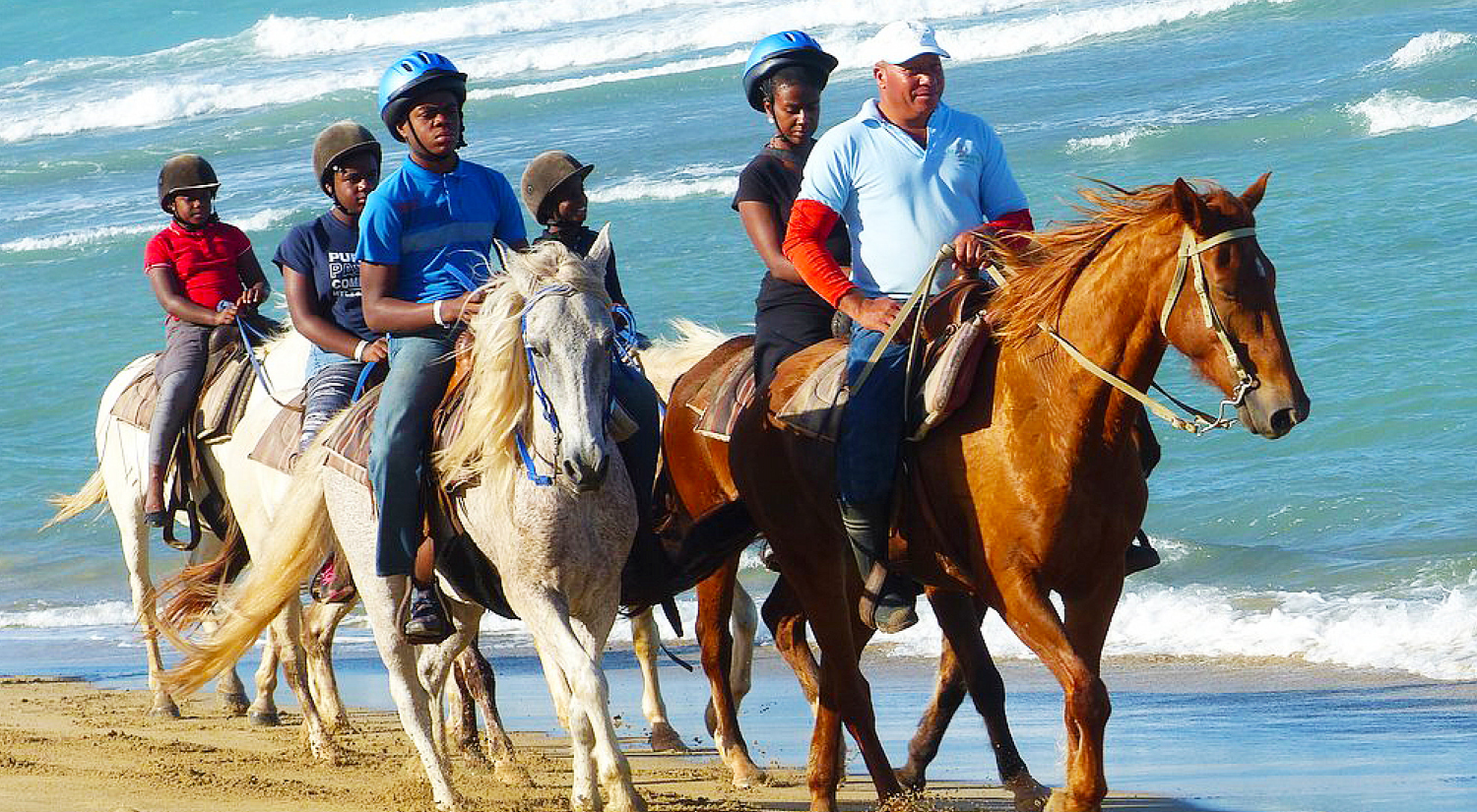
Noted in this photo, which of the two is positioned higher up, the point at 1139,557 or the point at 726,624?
the point at 1139,557

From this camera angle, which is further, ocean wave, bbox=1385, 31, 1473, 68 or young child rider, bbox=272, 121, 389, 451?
ocean wave, bbox=1385, 31, 1473, 68

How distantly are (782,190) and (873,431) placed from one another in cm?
133

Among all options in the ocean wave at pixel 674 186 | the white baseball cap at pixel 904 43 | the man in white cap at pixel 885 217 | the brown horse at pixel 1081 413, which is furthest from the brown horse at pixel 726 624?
the ocean wave at pixel 674 186

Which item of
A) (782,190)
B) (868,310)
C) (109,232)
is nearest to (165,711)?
(782,190)

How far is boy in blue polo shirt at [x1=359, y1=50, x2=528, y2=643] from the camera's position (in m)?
6.90

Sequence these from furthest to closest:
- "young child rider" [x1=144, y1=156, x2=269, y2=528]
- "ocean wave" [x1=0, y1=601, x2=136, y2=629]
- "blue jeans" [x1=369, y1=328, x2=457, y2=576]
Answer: "ocean wave" [x1=0, y1=601, x2=136, y2=629] < "young child rider" [x1=144, y1=156, x2=269, y2=528] < "blue jeans" [x1=369, y1=328, x2=457, y2=576]

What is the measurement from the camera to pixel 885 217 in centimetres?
666

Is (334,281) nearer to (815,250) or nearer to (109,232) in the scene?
(815,250)

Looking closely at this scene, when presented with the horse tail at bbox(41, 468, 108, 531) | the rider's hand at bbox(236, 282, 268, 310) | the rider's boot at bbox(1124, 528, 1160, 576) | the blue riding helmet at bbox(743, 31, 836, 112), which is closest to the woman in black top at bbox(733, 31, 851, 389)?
the blue riding helmet at bbox(743, 31, 836, 112)

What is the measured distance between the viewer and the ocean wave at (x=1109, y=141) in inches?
983

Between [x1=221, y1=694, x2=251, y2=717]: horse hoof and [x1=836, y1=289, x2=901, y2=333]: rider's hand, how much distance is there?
17.2 ft

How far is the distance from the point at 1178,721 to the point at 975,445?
299 centimetres

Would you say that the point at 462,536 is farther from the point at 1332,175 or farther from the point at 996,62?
the point at 996,62

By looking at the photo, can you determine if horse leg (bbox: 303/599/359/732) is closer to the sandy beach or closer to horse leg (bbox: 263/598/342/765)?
horse leg (bbox: 263/598/342/765)
